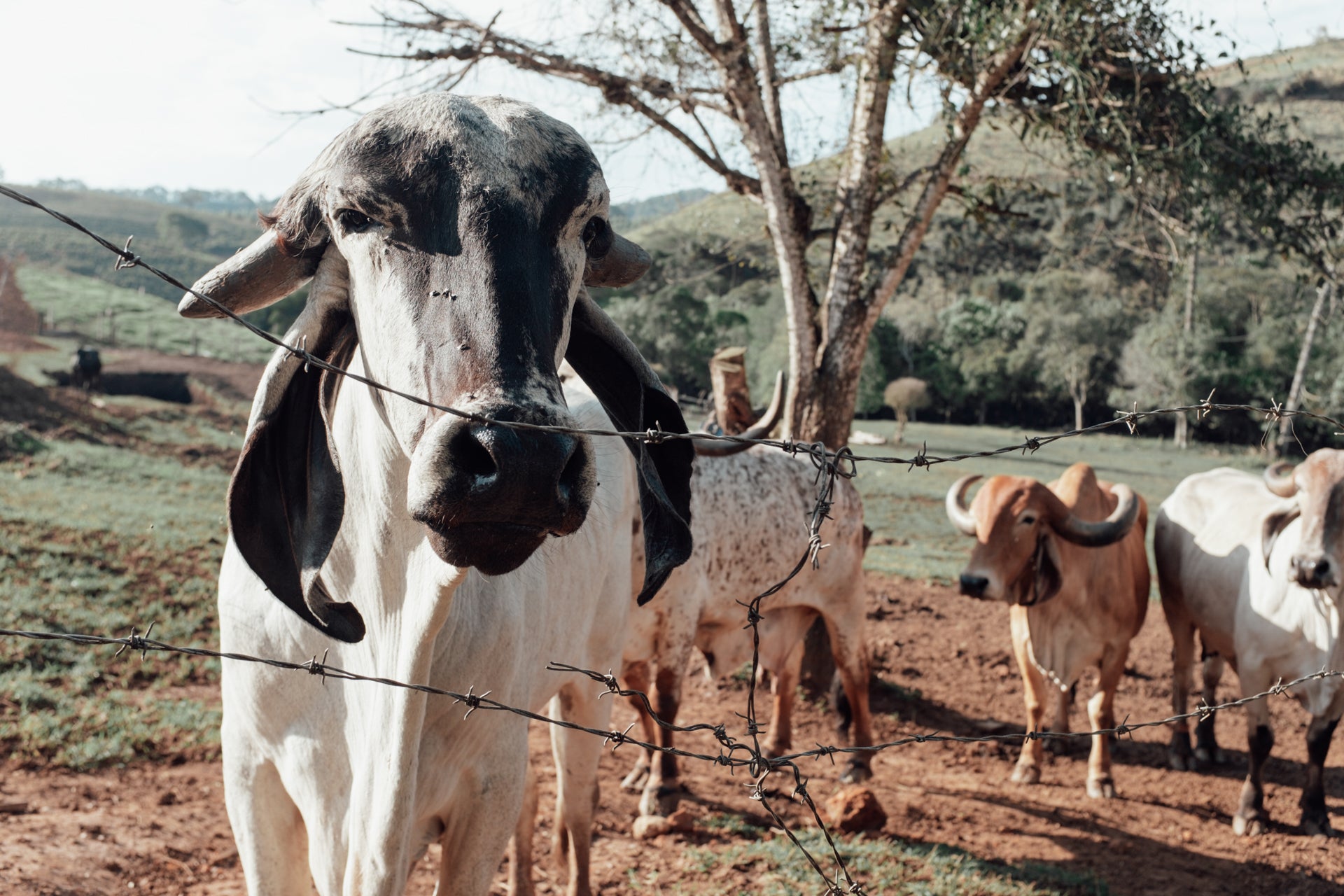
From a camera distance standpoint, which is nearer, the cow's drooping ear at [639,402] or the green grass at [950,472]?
the cow's drooping ear at [639,402]

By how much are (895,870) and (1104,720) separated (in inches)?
93.4

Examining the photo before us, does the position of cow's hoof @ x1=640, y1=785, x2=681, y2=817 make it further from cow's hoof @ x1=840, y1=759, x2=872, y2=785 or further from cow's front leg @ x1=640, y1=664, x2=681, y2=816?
cow's hoof @ x1=840, y1=759, x2=872, y2=785

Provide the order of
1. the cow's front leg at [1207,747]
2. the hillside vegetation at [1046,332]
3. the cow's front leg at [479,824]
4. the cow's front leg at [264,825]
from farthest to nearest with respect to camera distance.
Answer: the hillside vegetation at [1046,332] < the cow's front leg at [1207,747] < the cow's front leg at [479,824] < the cow's front leg at [264,825]

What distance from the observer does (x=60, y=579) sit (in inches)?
339

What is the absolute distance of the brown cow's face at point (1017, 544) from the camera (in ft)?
21.5

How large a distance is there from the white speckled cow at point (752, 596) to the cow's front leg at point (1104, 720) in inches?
52.2

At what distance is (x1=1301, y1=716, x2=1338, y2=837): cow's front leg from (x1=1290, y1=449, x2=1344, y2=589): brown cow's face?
2.77ft

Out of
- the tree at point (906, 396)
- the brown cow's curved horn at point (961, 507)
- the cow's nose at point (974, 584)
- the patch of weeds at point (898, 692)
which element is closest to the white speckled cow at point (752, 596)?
the brown cow's curved horn at point (961, 507)

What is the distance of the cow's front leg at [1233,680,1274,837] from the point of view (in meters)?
6.07

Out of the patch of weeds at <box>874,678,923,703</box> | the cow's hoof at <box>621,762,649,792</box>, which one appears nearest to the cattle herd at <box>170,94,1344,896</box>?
the cow's hoof at <box>621,762,649,792</box>

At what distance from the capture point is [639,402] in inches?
97.9

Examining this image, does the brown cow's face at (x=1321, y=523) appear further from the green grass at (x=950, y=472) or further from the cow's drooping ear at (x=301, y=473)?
the cow's drooping ear at (x=301, y=473)

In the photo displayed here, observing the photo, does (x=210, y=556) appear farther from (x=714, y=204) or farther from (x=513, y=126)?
(x=513, y=126)

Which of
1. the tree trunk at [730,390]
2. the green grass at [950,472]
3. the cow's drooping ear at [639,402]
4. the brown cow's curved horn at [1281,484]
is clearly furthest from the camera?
the green grass at [950,472]
